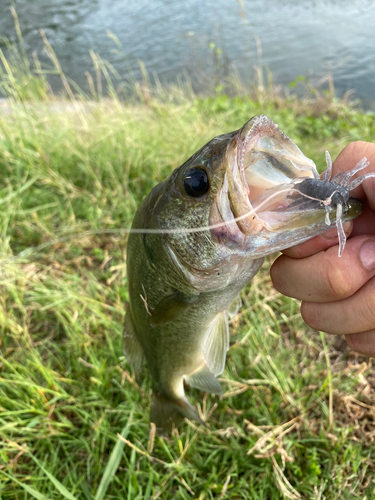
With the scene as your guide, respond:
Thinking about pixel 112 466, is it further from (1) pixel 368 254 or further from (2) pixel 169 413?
(1) pixel 368 254

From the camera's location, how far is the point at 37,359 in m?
2.13

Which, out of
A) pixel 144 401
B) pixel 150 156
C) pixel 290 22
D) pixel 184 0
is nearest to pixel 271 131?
pixel 144 401

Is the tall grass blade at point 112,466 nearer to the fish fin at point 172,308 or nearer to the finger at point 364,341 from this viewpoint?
the fish fin at point 172,308

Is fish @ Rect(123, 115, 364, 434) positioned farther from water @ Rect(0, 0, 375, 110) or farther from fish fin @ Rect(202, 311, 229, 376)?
water @ Rect(0, 0, 375, 110)

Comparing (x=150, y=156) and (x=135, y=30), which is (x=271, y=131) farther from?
(x=135, y=30)

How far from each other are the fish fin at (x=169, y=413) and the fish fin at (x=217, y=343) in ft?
1.28

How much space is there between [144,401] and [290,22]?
13703 mm

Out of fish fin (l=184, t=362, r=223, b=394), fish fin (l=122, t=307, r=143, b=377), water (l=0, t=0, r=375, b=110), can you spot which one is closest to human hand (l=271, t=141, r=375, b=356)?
fish fin (l=184, t=362, r=223, b=394)

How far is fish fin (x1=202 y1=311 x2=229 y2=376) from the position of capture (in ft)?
5.33

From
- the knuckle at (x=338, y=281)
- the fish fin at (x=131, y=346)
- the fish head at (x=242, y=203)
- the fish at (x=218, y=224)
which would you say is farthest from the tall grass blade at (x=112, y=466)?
the knuckle at (x=338, y=281)

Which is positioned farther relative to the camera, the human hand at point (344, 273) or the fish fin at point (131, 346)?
the fish fin at point (131, 346)

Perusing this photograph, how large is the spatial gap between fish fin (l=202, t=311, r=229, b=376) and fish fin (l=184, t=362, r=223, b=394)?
10.2 inches

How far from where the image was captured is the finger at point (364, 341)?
1.29 m

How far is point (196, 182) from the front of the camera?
1.14 m
